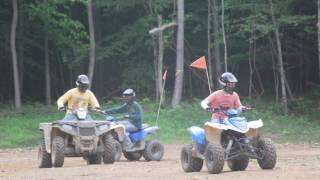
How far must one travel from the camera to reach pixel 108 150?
17.4 m

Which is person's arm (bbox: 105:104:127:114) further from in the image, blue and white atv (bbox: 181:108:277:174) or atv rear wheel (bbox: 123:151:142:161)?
blue and white atv (bbox: 181:108:277:174)

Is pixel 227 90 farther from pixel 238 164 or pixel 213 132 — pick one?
pixel 238 164

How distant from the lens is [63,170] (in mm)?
15805

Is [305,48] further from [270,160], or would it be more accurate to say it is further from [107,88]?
[270,160]

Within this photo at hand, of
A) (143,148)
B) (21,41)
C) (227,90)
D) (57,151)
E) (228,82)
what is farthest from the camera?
(21,41)

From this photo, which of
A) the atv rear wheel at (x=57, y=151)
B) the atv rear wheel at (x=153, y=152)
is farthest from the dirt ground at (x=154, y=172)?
the atv rear wheel at (x=153, y=152)

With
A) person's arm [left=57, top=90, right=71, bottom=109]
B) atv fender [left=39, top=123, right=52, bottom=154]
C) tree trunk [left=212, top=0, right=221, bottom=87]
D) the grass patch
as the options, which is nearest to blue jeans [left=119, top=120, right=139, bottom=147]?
person's arm [left=57, top=90, right=71, bottom=109]

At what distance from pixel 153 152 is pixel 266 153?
5.60 m

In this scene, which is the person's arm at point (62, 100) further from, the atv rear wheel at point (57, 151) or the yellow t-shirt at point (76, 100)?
the atv rear wheel at point (57, 151)

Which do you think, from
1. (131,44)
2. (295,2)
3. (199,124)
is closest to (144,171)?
(199,124)

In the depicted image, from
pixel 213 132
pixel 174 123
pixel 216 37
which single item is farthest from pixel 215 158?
pixel 216 37

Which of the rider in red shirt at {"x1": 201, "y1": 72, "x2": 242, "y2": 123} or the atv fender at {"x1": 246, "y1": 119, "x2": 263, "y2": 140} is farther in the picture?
the rider in red shirt at {"x1": 201, "y1": 72, "x2": 242, "y2": 123}

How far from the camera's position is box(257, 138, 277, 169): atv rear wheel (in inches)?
560

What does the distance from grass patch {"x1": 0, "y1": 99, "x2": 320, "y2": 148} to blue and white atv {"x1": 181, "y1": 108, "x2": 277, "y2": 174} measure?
44.2 ft
